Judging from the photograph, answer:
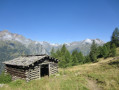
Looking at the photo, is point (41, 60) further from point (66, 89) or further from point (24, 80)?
point (66, 89)

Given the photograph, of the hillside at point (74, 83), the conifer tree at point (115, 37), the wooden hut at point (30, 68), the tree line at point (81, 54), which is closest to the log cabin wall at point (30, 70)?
the wooden hut at point (30, 68)

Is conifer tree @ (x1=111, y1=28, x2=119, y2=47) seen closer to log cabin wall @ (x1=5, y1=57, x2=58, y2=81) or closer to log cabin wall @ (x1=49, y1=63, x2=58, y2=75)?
log cabin wall @ (x1=49, y1=63, x2=58, y2=75)

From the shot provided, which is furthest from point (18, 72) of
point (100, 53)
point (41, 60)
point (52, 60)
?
point (100, 53)

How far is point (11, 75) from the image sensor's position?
19047mm

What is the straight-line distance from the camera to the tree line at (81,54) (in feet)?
161

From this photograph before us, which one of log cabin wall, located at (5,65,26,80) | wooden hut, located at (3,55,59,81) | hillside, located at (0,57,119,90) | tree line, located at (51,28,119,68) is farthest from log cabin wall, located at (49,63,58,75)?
tree line, located at (51,28,119,68)

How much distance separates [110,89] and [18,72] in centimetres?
1553

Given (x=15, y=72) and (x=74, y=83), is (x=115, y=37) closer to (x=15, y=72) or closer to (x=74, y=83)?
(x=74, y=83)

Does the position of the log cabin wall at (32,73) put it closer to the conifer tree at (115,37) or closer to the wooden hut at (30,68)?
the wooden hut at (30,68)

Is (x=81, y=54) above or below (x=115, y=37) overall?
below

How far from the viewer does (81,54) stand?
61.7 m

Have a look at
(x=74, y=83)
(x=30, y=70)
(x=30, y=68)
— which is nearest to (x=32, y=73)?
(x=30, y=70)

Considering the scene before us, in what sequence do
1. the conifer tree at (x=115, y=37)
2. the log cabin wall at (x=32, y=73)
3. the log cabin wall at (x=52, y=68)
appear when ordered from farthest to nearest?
1. the conifer tree at (x=115, y=37)
2. the log cabin wall at (x=52, y=68)
3. the log cabin wall at (x=32, y=73)

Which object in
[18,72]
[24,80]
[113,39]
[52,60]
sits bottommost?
[24,80]
